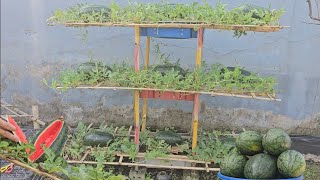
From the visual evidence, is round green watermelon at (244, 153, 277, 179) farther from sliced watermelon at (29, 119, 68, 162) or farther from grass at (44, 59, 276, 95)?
grass at (44, 59, 276, 95)

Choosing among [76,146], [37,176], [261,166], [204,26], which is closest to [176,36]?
[204,26]

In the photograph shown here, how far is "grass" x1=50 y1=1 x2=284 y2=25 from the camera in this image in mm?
5031

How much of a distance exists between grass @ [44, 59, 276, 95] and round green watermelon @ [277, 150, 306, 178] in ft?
8.35

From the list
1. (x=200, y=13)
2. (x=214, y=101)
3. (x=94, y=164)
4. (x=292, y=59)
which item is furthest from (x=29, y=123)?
(x=292, y=59)

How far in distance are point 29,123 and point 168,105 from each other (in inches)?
99.9

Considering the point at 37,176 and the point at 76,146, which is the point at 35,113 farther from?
the point at 37,176

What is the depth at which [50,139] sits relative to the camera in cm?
225

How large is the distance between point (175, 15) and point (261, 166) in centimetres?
302

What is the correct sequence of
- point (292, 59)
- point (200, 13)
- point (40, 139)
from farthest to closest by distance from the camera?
point (292, 59)
point (200, 13)
point (40, 139)

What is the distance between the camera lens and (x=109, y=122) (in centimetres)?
731

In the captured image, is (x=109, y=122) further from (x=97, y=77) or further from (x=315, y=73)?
(x=315, y=73)

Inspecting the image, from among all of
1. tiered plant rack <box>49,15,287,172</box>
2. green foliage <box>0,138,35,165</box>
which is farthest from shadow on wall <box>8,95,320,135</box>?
green foliage <box>0,138,35,165</box>

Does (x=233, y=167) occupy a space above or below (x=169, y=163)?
above

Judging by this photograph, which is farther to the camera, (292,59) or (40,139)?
(292,59)
